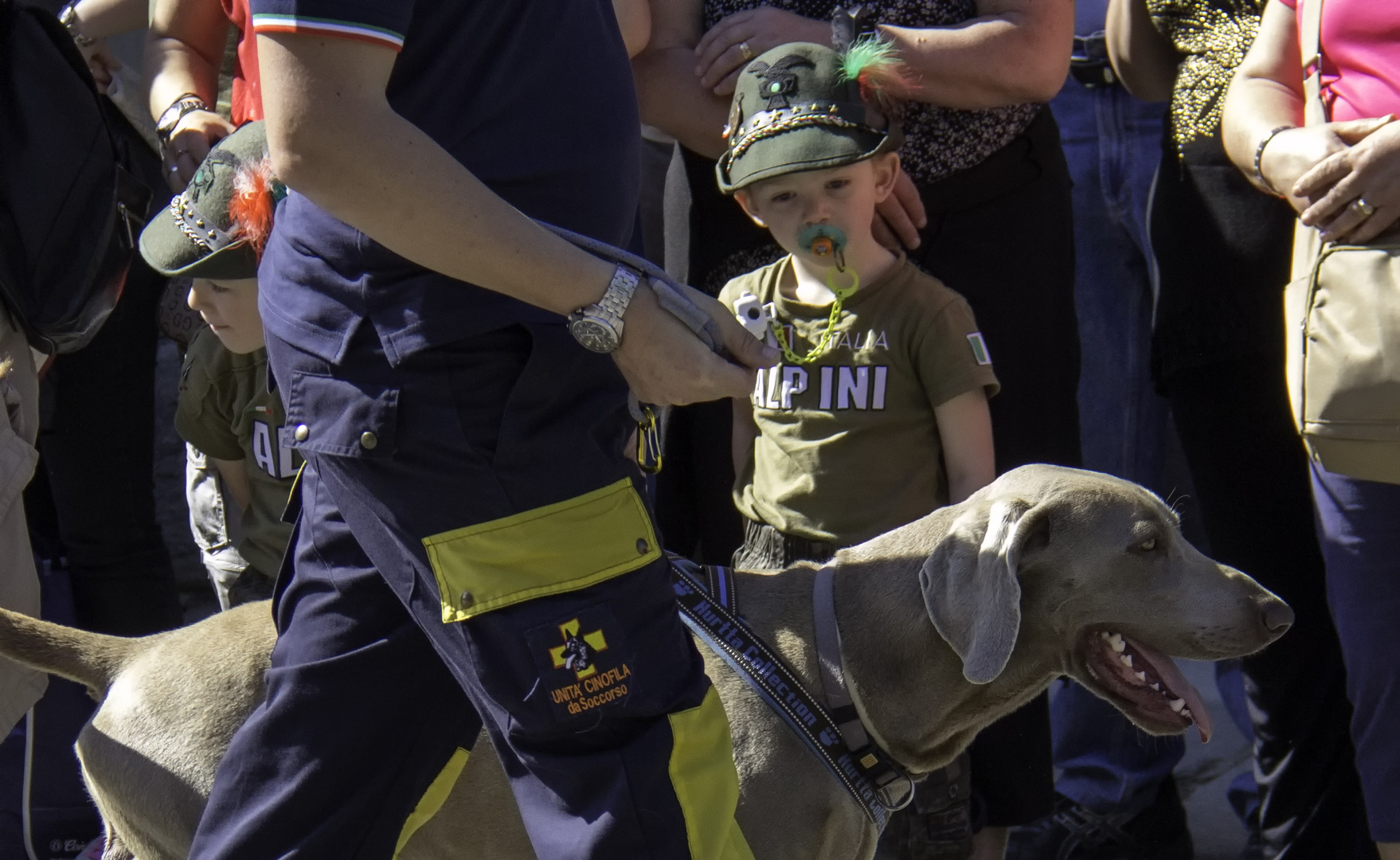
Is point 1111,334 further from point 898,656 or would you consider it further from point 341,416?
point 341,416

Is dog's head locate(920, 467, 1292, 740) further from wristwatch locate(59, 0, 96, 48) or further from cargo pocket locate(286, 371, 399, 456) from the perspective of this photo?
wristwatch locate(59, 0, 96, 48)

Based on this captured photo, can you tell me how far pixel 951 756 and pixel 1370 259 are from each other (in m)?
1.31

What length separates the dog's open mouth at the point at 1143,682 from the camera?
277 cm

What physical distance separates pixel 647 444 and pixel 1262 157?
176 cm

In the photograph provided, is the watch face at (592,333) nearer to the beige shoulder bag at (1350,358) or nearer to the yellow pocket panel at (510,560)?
the yellow pocket panel at (510,560)

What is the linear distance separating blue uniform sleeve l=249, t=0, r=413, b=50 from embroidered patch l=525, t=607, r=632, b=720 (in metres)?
0.80

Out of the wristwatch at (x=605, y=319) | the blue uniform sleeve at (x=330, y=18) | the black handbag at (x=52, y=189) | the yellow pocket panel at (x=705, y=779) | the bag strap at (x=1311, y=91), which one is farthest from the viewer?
the black handbag at (x=52, y=189)

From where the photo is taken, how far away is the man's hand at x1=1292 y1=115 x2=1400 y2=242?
2.92 meters

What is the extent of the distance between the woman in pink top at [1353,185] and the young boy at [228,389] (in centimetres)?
216

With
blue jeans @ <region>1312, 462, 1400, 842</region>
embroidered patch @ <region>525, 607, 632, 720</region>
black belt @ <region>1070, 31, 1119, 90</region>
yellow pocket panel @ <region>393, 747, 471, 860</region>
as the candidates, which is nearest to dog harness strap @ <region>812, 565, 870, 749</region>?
yellow pocket panel @ <region>393, 747, 471, 860</region>

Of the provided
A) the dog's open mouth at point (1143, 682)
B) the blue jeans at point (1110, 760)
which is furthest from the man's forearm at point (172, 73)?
the blue jeans at point (1110, 760)

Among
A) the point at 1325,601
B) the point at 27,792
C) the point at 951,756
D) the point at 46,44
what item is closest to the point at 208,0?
the point at 46,44

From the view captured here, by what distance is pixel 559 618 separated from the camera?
6.58 feet

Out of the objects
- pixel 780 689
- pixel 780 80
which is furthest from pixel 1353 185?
pixel 780 689
